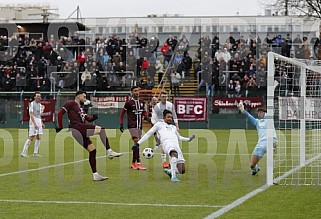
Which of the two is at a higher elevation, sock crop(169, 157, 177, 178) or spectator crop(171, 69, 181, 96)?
spectator crop(171, 69, 181, 96)

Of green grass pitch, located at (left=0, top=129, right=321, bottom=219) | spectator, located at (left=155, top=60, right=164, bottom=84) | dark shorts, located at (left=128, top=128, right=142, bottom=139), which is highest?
spectator, located at (left=155, top=60, right=164, bottom=84)

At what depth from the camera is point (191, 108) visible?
3753 cm

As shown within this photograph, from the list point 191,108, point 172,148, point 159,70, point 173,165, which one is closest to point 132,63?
point 159,70

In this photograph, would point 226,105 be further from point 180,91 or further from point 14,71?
point 14,71

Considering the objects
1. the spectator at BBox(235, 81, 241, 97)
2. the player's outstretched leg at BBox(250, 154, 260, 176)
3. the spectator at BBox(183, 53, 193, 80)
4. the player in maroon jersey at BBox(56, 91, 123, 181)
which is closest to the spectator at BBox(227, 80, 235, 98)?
the spectator at BBox(235, 81, 241, 97)

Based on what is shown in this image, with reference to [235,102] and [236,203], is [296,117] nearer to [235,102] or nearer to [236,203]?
[236,203]

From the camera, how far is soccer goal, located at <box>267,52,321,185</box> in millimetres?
15773

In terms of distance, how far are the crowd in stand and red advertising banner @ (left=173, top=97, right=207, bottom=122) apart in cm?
76

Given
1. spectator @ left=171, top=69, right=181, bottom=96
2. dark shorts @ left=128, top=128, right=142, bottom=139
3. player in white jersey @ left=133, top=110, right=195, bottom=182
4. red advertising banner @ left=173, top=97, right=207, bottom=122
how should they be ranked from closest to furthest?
1. player in white jersey @ left=133, top=110, right=195, bottom=182
2. dark shorts @ left=128, top=128, right=142, bottom=139
3. red advertising banner @ left=173, top=97, right=207, bottom=122
4. spectator @ left=171, top=69, right=181, bottom=96

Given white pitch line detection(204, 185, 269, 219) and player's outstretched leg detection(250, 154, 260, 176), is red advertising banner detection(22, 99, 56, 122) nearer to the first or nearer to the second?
player's outstretched leg detection(250, 154, 260, 176)

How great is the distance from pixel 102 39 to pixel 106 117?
4.46 m

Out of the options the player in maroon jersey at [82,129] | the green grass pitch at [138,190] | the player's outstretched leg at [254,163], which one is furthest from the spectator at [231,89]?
the player in maroon jersey at [82,129]

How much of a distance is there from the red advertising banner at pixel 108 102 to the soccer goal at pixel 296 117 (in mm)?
15654

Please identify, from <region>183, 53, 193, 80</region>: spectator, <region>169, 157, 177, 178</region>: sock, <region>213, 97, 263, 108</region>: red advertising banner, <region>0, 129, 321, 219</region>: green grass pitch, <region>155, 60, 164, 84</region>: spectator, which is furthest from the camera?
<region>155, 60, 164, 84</region>: spectator
